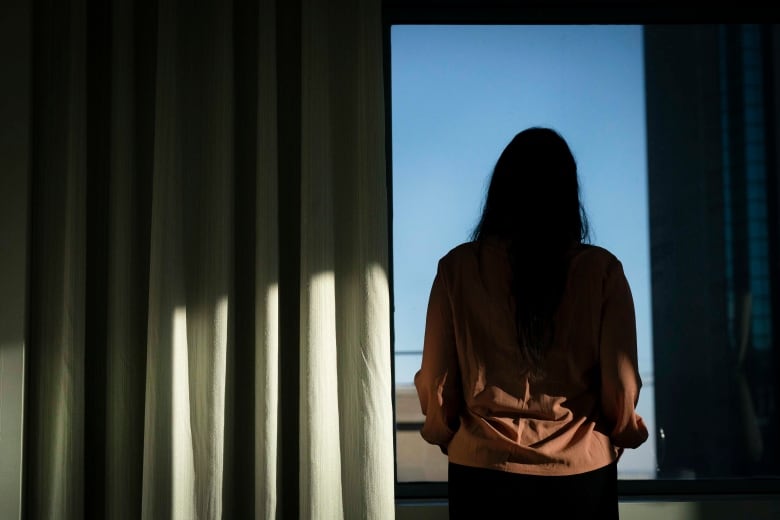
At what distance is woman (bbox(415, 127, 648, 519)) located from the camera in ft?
4.61

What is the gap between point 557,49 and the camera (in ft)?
7.91

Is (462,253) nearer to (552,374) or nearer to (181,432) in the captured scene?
(552,374)

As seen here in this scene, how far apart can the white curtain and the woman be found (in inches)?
22.4

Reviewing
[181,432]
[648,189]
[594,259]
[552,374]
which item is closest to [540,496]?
[552,374]

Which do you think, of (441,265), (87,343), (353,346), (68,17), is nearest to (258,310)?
(353,346)

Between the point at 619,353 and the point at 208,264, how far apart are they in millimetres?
1089

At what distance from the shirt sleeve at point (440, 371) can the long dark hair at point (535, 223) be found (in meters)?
0.15

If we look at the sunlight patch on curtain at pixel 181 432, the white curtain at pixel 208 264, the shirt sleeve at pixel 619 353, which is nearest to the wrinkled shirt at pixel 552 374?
the shirt sleeve at pixel 619 353

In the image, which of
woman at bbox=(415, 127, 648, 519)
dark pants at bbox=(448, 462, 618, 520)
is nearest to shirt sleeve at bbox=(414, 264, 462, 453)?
woman at bbox=(415, 127, 648, 519)

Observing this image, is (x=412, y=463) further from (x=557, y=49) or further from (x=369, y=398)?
(x=557, y=49)

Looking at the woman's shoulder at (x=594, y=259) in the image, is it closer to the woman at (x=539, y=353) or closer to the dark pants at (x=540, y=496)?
the woman at (x=539, y=353)

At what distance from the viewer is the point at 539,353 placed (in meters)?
1.41

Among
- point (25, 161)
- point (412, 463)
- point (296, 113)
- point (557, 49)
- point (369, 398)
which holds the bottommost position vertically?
point (412, 463)

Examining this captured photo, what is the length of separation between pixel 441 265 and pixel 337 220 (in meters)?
0.61
